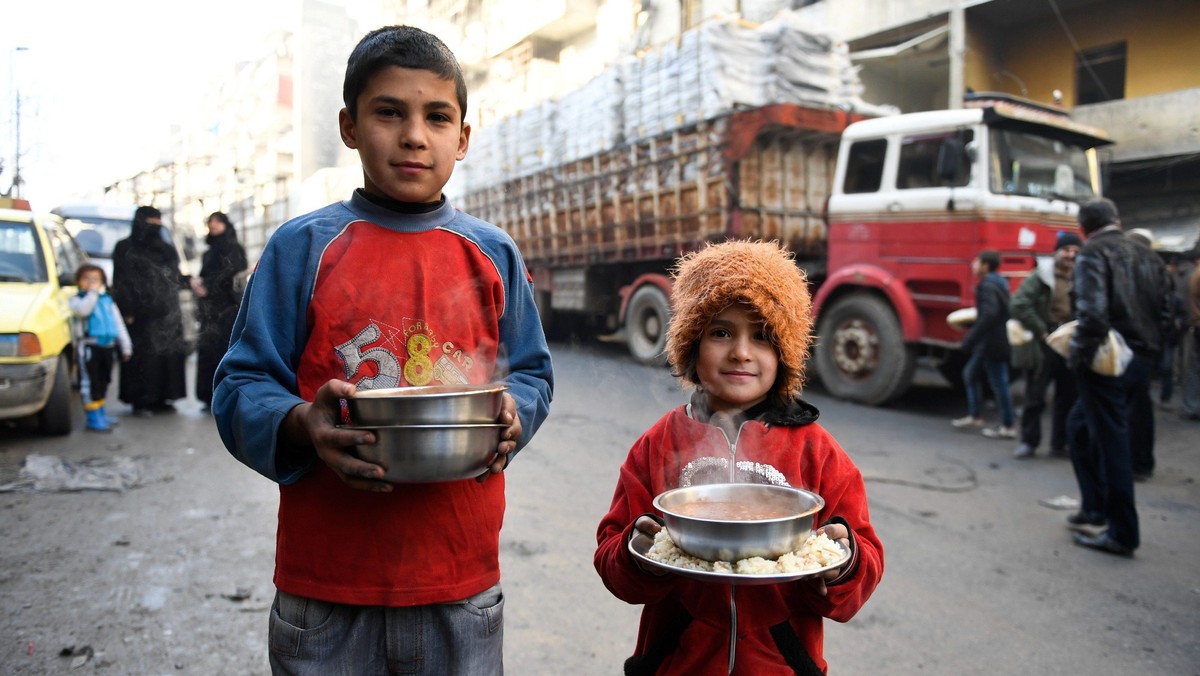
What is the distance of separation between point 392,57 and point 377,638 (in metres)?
A: 1.19

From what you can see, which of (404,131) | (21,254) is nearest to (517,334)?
(404,131)

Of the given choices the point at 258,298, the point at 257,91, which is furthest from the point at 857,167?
the point at 257,91

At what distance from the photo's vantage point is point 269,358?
4.87 feet

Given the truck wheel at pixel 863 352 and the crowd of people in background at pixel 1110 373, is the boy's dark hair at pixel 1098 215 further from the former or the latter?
the truck wheel at pixel 863 352

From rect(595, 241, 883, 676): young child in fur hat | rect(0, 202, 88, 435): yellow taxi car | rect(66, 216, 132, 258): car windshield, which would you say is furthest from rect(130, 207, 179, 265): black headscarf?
rect(595, 241, 883, 676): young child in fur hat

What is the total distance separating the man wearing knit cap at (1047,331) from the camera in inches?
260

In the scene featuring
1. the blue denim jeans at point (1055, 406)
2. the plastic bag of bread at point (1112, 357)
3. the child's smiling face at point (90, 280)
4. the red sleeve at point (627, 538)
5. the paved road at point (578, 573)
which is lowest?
the paved road at point (578, 573)

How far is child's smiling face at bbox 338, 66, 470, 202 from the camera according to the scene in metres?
1.56

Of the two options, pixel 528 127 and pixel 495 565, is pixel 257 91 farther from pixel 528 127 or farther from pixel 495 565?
pixel 495 565

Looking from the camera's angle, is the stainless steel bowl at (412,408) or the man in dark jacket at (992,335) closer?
the stainless steel bowl at (412,408)

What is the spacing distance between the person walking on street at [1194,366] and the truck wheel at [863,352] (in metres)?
3.01

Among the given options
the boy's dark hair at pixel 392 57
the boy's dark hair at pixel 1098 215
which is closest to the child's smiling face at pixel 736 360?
the boy's dark hair at pixel 392 57

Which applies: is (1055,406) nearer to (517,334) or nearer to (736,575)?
(517,334)

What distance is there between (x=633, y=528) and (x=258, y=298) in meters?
0.86
